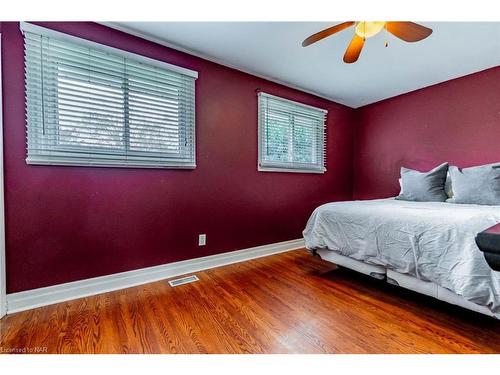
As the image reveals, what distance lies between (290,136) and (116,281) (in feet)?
8.52

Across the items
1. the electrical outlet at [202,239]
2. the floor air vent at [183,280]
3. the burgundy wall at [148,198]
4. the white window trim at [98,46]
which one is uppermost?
the white window trim at [98,46]

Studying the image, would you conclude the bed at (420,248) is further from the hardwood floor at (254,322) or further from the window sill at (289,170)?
the window sill at (289,170)

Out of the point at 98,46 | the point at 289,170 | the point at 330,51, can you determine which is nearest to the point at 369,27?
the point at 330,51

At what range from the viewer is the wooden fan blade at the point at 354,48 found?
1736 mm

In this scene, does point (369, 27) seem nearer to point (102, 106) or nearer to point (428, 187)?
point (428, 187)

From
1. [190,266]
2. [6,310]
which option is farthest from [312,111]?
[6,310]

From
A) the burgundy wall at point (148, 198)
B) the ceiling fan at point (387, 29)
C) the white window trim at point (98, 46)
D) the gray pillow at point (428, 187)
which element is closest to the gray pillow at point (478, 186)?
the gray pillow at point (428, 187)

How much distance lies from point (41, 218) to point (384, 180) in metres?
4.16

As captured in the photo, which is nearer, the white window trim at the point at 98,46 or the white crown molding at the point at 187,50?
the white window trim at the point at 98,46

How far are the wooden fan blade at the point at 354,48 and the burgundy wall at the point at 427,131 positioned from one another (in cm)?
190

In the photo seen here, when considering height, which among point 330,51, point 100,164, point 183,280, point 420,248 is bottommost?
point 183,280

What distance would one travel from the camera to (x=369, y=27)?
1.61m

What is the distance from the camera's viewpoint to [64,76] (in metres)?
1.75
